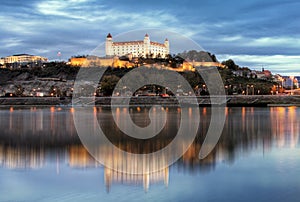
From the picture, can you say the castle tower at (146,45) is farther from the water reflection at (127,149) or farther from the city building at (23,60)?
the water reflection at (127,149)

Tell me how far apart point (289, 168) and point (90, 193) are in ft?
20.8

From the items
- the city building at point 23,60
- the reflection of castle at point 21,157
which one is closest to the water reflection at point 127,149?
the reflection of castle at point 21,157

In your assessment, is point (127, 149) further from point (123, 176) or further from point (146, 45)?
point (146, 45)

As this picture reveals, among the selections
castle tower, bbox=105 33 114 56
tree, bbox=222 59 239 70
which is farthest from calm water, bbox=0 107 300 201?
castle tower, bbox=105 33 114 56

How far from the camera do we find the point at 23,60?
566 ft

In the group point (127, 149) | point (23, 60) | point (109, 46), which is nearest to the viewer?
point (127, 149)

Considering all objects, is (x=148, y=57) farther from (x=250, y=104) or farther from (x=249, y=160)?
(x=249, y=160)

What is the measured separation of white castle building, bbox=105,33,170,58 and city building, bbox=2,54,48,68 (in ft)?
96.4

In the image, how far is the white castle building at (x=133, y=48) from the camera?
145312 millimetres

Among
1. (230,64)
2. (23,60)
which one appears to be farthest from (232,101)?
(23,60)

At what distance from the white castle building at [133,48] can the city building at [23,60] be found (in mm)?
29387

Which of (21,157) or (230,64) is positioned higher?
(230,64)

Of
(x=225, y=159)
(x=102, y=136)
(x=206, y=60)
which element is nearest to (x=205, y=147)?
(x=225, y=159)

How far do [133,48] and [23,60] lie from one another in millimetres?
52370
